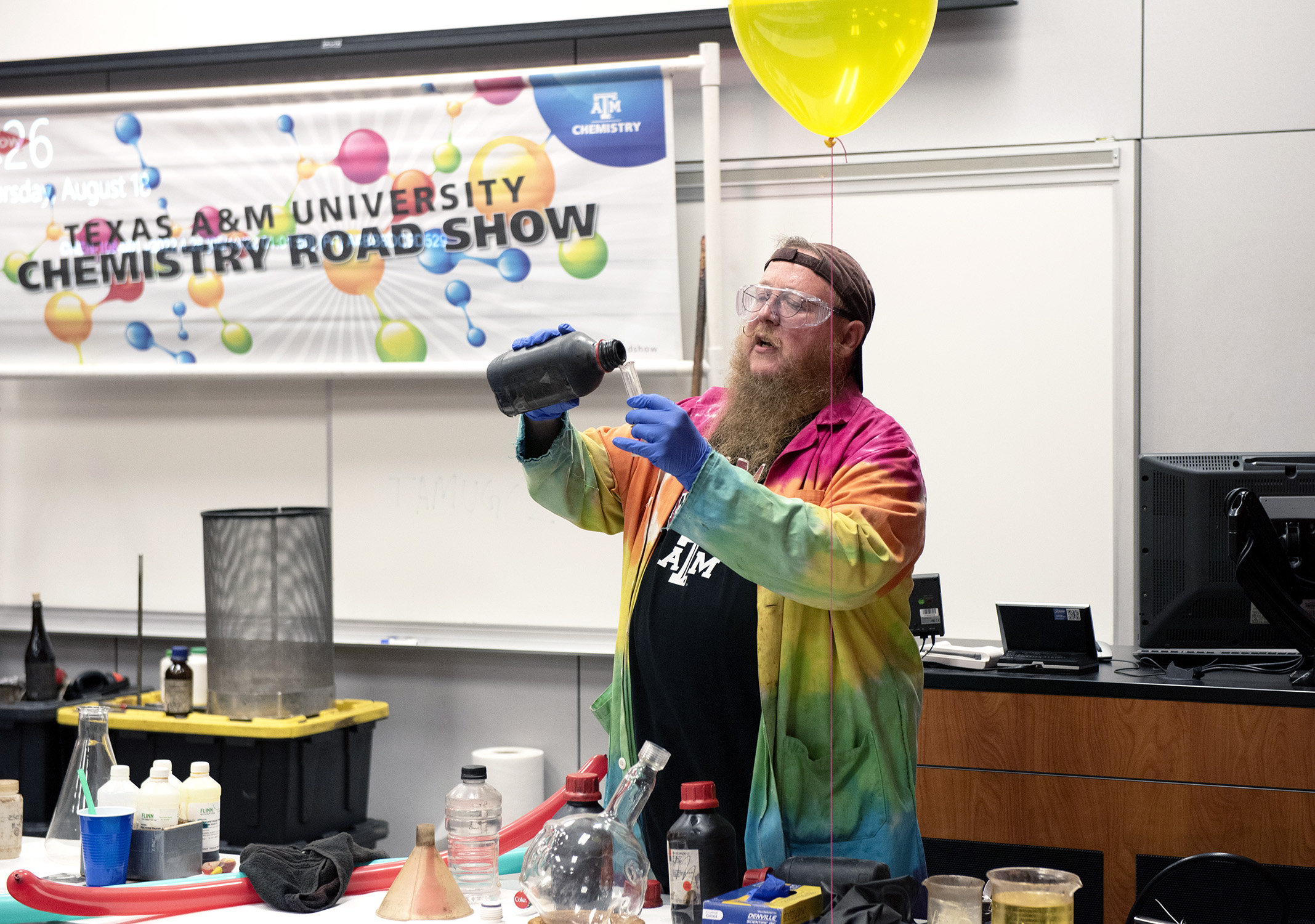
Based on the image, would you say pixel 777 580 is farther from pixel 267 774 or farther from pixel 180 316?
pixel 180 316

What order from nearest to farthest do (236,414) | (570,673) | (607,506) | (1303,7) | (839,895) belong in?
1. (839,895)
2. (607,506)
3. (1303,7)
4. (570,673)
5. (236,414)

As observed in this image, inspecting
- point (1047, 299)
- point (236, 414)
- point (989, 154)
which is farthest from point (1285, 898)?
point (236, 414)

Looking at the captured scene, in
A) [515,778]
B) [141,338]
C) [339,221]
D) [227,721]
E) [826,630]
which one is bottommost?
[515,778]

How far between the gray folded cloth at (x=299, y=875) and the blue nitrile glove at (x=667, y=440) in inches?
30.0

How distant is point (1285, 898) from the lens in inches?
58.9

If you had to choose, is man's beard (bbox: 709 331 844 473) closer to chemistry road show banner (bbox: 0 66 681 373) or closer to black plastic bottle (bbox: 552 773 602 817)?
black plastic bottle (bbox: 552 773 602 817)

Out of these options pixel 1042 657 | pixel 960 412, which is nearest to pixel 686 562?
pixel 1042 657

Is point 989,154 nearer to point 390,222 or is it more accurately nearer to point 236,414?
point 390,222

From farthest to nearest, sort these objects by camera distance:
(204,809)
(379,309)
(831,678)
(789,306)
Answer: (379,309) → (789,306) → (204,809) → (831,678)

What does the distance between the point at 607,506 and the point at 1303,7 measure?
2539 mm

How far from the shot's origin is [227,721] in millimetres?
3322

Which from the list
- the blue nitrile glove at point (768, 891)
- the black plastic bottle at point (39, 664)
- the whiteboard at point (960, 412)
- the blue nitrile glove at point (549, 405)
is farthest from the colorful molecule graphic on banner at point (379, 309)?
the blue nitrile glove at point (768, 891)

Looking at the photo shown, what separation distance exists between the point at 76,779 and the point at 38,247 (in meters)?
2.68

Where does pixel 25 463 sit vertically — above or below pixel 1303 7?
below
